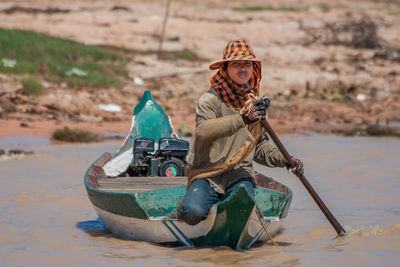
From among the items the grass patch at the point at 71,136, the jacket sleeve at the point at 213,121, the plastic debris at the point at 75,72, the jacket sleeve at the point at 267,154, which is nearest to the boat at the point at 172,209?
the jacket sleeve at the point at 267,154

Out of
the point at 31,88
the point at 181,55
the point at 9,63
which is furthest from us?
the point at 181,55

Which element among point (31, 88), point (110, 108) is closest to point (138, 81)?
point (110, 108)

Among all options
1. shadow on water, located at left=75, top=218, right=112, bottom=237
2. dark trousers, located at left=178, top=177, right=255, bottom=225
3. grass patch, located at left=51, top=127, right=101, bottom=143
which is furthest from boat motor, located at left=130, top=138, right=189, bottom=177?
grass patch, located at left=51, top=127, right=101, bottom=143

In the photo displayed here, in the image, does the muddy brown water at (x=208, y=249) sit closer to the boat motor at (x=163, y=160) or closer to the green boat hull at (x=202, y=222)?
the green boat hull at (x=202, y=222)

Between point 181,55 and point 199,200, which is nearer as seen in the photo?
point 199,200

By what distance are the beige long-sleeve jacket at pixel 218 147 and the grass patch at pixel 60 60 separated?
11.1 metres

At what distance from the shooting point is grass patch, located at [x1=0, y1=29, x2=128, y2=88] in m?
16.0

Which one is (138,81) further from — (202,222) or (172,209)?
(202,222)

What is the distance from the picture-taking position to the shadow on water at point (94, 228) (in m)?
6.05

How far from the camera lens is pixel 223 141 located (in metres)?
4.93

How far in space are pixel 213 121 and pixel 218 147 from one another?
299mm

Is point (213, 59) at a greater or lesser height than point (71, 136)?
greater

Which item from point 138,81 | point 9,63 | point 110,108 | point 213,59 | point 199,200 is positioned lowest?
point 199,200

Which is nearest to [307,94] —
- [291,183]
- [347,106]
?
[347,106]
